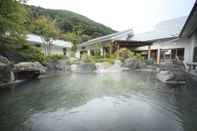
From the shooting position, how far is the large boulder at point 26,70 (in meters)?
8.29

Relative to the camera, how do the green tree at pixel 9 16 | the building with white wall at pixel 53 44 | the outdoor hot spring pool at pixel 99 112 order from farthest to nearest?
1. the building with white wall at pixel 53 44
2. the green tree at pixel 9 16
3. the outdoor hot spring pool at pixel 99 112

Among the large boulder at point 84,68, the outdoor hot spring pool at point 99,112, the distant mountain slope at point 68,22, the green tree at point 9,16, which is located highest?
the distant mountain slope at point 68,22

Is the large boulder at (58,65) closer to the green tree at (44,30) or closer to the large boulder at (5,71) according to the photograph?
the green tree at (44,30)

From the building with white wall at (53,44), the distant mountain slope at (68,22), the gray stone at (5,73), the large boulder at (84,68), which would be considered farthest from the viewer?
the distant mountain slope at (68,22)

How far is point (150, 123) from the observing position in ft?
10.4

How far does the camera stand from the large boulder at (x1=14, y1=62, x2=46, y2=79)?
8.29 metres

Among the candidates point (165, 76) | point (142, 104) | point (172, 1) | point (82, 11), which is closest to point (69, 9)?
point (82, 11)

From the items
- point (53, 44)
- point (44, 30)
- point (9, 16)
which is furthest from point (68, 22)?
point (9, 16)

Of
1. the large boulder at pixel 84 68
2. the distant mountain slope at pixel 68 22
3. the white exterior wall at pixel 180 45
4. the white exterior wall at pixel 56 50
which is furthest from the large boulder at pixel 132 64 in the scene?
the distant mountain slope at pixel 68 22

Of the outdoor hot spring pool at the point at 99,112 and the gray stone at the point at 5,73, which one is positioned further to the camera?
the gray stone at the point at 5,73

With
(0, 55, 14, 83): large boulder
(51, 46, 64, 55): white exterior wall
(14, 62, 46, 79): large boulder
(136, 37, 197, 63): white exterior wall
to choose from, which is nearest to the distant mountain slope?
(51, 46, 64, 55): white exterior wall

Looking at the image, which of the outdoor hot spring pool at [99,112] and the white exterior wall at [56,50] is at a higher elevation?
the white exterior wall at [56,50]

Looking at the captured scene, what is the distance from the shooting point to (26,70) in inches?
338

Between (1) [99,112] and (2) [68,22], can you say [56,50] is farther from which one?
(1) [99,112]
